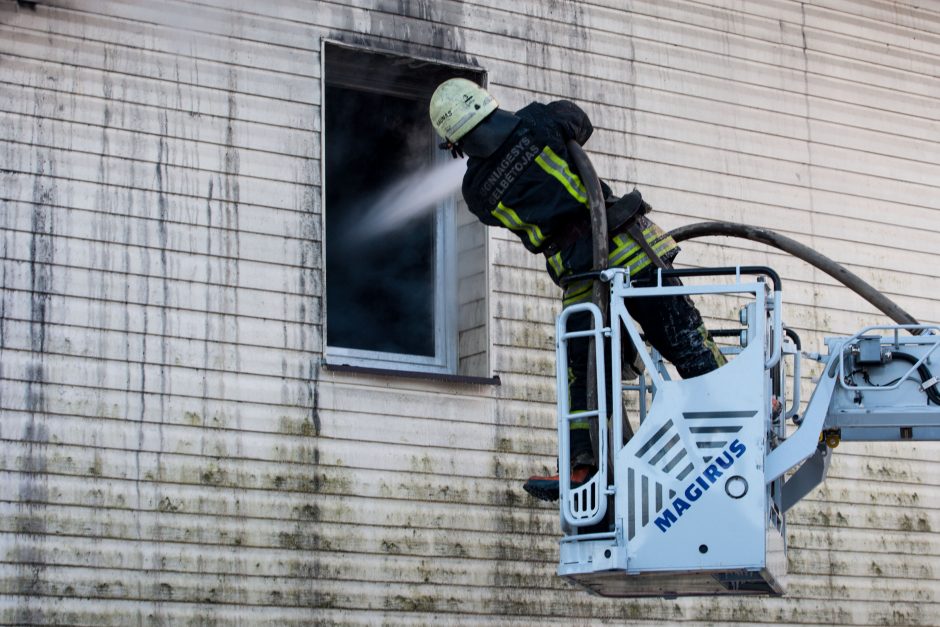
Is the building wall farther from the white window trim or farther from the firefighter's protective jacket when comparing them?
the firefighter's protective jacket

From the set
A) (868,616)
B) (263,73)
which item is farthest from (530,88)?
(868,616)

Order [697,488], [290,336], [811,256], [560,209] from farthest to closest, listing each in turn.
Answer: [290,336] → [811,256] → [560,209] → [697,488]

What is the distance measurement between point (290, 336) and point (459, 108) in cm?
234

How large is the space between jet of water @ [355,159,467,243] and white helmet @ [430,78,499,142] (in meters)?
2.86

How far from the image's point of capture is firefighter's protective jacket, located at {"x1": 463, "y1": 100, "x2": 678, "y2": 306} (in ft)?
25.4

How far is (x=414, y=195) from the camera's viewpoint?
10.9 m

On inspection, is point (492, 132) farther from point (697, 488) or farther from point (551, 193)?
point (697, 488)

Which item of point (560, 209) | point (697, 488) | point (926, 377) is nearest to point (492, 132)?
point (560, 209)

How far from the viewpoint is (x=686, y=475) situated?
7.02m

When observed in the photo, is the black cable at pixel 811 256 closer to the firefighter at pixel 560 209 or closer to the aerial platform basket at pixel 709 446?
the firefighter at pixel 560 209

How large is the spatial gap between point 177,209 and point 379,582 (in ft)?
7.92

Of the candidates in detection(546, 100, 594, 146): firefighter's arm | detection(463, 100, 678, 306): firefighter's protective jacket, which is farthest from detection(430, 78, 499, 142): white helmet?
detection(546, 100, 594, 146): firefighter's arm

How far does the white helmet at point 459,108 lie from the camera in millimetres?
7832

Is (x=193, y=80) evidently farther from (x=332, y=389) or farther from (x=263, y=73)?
(x=332, y=389)
